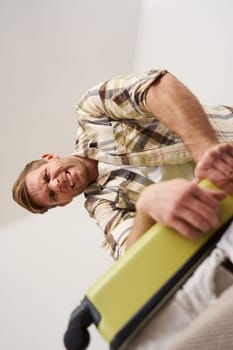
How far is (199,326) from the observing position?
1.02 feet

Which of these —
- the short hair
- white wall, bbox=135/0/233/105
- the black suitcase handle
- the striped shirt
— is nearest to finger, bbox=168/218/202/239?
the black suitcase handle

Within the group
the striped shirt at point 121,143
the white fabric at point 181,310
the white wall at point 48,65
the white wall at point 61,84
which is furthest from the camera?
the white wall at point 48,65

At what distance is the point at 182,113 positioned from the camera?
0.59 meters

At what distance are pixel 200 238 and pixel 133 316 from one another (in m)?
0.11

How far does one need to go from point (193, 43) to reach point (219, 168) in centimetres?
110

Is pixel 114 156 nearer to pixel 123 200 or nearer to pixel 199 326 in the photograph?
pixel 123 200

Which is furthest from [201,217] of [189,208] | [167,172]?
[167,172]

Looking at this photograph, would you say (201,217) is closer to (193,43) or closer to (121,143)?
(121,143)

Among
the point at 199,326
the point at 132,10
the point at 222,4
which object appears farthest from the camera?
the point at 132,10

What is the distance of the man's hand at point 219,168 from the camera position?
42 cm

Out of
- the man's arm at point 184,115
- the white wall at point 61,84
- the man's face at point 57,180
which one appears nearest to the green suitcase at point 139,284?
the man's arm at point 184,115

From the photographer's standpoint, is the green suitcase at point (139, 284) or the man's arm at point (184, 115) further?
the man's arm at point (184, 115)

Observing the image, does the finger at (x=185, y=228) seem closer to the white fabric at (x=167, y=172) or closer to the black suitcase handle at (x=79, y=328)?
the black suitcase handle at (x=79, y=328)

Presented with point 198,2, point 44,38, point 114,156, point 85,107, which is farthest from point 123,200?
point 198,2
